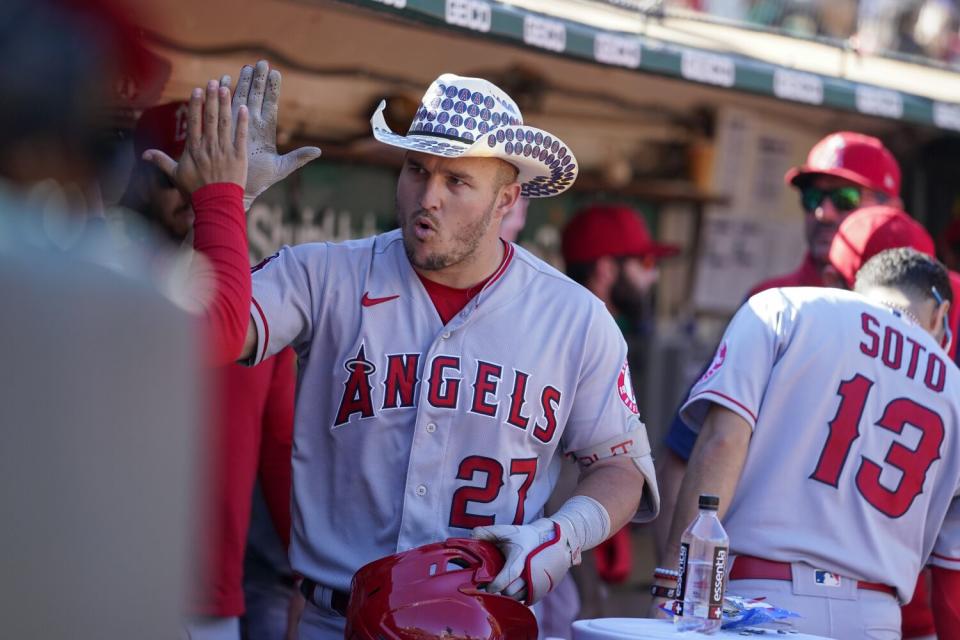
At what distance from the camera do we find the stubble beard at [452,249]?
10.6 ft

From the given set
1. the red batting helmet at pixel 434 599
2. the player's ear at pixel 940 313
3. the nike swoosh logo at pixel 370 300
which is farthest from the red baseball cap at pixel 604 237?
the red batting helmet at pixel 434 599

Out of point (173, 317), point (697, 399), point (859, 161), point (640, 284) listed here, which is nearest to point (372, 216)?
point (640, 284)

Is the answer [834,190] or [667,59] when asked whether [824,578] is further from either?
[667,59]

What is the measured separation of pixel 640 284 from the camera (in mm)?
6305

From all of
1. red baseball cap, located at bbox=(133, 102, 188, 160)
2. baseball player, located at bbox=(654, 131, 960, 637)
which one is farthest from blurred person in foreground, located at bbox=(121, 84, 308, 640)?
baseball player, located at bbox=(654, 131, 960, 637)

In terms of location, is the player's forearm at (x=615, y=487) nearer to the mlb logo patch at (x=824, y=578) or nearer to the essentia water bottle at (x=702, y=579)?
the essentia water bottle at (x=702, y=579)

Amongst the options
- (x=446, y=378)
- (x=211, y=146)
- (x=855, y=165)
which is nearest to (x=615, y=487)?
(x=446, y=378)

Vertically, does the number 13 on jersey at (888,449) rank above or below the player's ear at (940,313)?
below

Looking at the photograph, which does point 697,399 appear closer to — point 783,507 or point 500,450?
point 783,507

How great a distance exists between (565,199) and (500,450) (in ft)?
14.3

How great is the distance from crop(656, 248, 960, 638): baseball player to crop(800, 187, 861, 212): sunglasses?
5.41ft

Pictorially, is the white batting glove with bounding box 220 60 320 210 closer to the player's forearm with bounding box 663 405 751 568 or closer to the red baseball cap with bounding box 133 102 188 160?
the red baseball cap with bounding box 133 102 188 160

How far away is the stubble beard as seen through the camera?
127 inches

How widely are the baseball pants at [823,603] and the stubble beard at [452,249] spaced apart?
1155 millimetres
